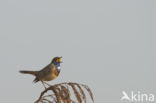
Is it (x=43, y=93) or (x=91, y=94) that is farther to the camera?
(x=43, y=93)

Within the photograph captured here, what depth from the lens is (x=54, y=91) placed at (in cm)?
341

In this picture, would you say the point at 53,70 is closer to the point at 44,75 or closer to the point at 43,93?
the point at 44,75

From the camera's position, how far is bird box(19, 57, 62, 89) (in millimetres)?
5840

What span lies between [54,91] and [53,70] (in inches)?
96.4

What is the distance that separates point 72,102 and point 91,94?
0.26m

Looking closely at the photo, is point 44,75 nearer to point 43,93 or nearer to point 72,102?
point 43,93

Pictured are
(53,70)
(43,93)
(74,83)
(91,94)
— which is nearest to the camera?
(91,94)

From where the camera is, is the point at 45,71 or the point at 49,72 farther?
the point at 45,71

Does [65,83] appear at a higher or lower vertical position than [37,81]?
higher

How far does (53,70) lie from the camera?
585 cm

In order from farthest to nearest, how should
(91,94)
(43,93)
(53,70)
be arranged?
(53,70), (43,93), (91,94)

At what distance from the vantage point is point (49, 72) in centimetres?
582

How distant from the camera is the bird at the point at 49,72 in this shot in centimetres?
584

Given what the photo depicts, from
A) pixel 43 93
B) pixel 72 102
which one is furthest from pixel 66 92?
pixel 43 93
